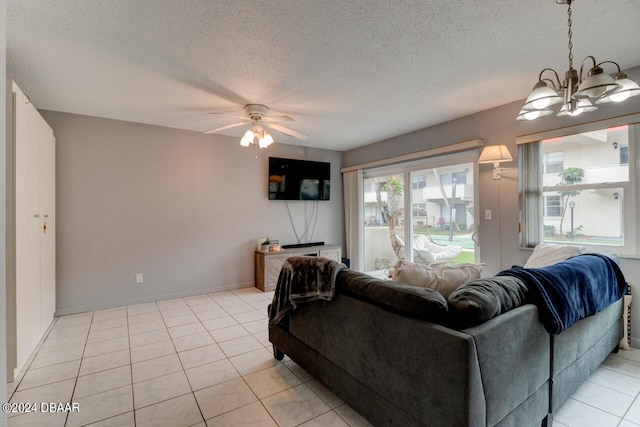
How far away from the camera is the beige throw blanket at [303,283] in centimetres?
187

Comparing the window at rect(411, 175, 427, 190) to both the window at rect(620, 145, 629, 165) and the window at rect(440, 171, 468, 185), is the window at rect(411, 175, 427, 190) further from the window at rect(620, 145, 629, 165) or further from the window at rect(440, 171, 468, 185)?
the window at rect(620, 145, 629, 165)

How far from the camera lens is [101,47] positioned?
2.17 m

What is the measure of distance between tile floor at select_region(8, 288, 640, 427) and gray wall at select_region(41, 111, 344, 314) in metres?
0.81

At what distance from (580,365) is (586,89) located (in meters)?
1.70

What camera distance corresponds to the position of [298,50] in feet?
7.29

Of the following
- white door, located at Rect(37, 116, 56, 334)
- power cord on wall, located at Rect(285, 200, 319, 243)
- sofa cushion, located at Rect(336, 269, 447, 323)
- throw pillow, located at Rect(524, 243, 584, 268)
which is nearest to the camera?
sofa cushion, located at Rect(336, 269, 447, 323)

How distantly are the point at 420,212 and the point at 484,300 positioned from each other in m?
3.25

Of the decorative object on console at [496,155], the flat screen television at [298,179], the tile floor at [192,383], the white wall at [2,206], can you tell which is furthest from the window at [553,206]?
the white wall at [2,206]

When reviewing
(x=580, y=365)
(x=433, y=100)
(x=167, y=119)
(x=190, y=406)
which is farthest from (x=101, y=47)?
(x=580, y=365)

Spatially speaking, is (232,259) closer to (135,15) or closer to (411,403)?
(135,15)

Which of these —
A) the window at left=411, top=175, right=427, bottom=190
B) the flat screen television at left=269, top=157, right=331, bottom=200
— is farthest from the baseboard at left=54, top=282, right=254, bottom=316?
the window at left=411, top=175, right=427, bottom=190

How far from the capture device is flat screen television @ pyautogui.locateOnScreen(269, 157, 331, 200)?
195 inches

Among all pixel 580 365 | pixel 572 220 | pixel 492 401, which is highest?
pixel 572 220

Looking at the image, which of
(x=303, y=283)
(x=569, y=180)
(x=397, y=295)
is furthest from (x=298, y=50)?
(x=569, y=180)
